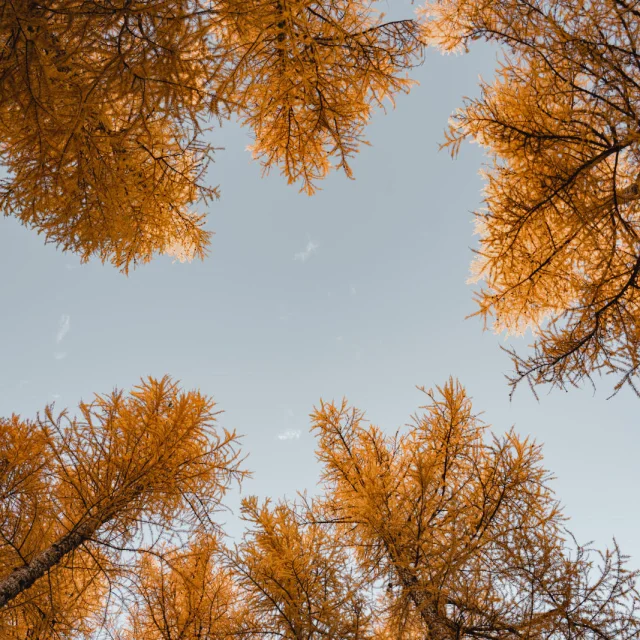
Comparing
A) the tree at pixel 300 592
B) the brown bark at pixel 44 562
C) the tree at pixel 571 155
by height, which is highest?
the tree at pixel 571 155

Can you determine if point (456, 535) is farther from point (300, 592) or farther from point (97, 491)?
point (97, 491)

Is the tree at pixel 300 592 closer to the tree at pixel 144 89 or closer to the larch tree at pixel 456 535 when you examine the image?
the larch tree at pixel 456 535

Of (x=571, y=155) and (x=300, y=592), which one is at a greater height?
(x=571, y=155)

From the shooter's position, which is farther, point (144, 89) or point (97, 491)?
point (97, 491)

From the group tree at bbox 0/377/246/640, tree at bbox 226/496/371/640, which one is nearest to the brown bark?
tree at bbox 0/377/246/640

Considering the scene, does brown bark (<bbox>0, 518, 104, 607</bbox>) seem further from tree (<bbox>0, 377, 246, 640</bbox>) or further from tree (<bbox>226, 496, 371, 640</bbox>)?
tree (<bbox>226, 496, 371, 640</bbox>)

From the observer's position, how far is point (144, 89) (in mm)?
2020

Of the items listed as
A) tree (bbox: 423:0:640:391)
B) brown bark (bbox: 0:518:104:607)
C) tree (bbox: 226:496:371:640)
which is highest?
tree (bbox: 423:0:640:391)

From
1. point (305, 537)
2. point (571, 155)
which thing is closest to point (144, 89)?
point (571, 155)

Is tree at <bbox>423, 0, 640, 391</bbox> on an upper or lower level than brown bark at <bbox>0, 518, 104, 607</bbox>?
upper

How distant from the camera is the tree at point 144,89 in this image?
1.91 meters

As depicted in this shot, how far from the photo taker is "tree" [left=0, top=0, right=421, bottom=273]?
1.91m

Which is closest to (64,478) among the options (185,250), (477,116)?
(185,250)

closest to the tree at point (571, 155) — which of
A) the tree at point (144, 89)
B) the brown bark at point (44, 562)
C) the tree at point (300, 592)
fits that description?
the tree at point (144, 89)
